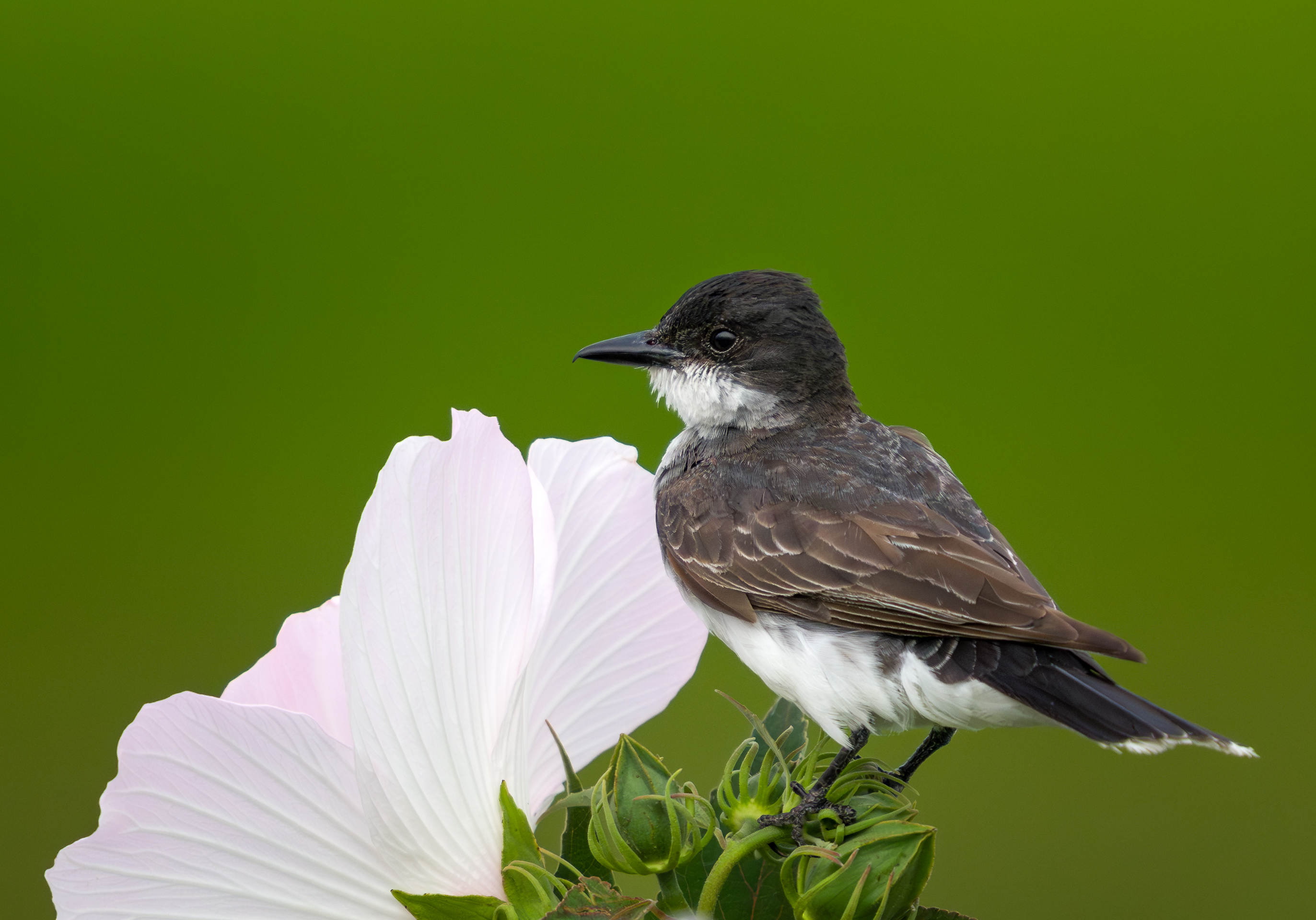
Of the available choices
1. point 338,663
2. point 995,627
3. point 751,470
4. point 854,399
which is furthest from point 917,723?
point 854,399

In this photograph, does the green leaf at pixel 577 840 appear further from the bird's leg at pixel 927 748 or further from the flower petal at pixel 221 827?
the bird's leg at pixel 927 748

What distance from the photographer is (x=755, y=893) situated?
3.92 feet

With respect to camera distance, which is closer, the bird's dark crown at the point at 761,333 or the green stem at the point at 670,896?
the green stem at the point at 670,896

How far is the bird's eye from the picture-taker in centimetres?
278

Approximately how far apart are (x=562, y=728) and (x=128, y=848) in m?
0.49

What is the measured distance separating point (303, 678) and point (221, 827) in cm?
19

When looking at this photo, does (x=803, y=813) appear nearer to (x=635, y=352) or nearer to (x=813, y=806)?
(x=813, y=806)

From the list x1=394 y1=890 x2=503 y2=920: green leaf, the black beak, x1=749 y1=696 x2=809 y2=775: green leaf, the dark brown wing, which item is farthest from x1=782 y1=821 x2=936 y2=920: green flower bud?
the black beak

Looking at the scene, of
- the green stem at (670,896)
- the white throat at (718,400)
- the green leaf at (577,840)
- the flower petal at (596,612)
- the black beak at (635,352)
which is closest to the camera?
the green stem at (670,896)

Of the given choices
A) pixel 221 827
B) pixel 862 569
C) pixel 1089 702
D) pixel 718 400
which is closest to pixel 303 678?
pixel 221 827

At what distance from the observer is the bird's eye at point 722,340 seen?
2779 millimetres

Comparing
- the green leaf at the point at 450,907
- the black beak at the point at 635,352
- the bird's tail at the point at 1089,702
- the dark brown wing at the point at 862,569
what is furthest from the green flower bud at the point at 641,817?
the black beak at the point at 635,352

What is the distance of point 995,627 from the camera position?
174 cm

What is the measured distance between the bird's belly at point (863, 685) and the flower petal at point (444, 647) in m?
0.54
